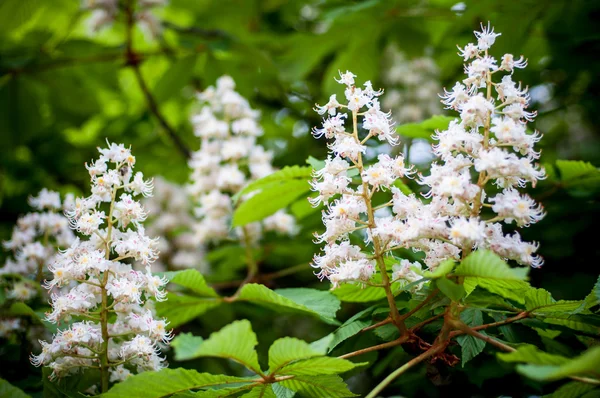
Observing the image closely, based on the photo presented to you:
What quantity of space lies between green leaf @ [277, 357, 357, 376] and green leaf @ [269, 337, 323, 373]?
0.20 ft

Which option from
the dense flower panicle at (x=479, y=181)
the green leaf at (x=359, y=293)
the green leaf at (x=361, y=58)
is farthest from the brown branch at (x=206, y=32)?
the dense flower panicle at (x=479, y=181)

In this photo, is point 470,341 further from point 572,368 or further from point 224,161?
point 224,161

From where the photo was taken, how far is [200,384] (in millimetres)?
1662

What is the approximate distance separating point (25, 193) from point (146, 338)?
8.63ft

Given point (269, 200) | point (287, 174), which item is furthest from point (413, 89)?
point (287, 174)

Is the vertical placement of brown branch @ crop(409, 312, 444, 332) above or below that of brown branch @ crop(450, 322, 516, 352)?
above

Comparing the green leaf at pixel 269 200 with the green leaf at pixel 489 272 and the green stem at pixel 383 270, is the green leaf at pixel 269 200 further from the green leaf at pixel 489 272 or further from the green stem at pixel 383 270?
the green leaf at pixel 489 272

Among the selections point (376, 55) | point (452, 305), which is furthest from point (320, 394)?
point (376, 55)

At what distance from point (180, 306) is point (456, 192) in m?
1.30

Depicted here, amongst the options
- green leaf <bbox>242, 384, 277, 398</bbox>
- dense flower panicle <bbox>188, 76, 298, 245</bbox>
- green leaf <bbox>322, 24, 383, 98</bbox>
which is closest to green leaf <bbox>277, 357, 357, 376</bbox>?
green leaf <bbox>242, 384, 277, 398</bbox>

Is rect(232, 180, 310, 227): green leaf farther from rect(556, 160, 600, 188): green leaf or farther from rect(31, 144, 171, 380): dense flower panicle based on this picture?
rect(556, 160, 600, 188): green leaf

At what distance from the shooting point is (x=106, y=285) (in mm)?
1860

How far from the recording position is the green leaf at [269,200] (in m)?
2.34

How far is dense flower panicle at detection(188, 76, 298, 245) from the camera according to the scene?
3.27 metres
